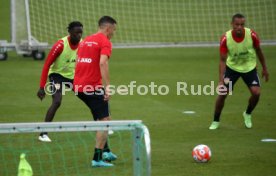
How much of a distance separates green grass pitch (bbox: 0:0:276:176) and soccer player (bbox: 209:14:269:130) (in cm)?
57

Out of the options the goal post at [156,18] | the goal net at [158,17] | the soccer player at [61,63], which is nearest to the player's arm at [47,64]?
the soccer player at [61,63]

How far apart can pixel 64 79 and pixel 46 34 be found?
17019mm

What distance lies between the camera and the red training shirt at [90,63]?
11.0 meters

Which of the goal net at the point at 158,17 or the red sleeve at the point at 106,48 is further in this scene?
the goal net at the point at 158,17

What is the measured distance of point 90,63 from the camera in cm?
1099

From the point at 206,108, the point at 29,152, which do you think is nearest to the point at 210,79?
the point at 206,108

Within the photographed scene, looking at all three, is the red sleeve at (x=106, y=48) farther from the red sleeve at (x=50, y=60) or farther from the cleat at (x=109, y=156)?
the red sleeve at (x=50, y=60)

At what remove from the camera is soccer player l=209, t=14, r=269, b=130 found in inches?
545

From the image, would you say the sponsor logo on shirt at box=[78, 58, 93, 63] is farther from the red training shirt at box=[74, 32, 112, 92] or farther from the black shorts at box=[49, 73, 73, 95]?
the black shorts at box=[49, 73, 73, 95]

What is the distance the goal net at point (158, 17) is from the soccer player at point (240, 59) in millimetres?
16385

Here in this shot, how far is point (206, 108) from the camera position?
1680cm

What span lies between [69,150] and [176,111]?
4.64m

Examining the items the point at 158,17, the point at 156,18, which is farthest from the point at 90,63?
the point at 158,17

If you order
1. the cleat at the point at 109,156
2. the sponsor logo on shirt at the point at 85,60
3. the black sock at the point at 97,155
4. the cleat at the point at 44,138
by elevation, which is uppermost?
the sponsor logo on shirt at the point at 85,60
